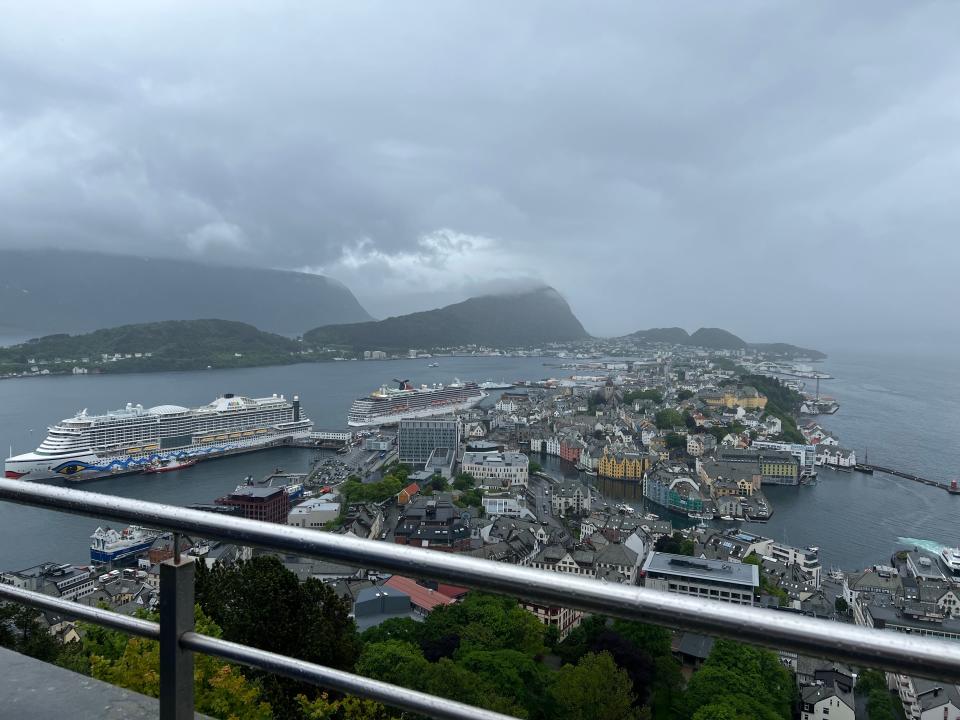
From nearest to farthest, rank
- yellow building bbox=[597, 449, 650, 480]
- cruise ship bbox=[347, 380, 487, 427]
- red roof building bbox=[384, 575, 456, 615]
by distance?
red roof building bbox=[384, 575, 456, 615] → yellow building bbox=[597, 449, 650, 480] → cruise ship bbox=[347, 380, 487, 427]

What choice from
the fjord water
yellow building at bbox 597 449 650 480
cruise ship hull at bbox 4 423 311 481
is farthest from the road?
cruise ship hull at bbox 4 423 311 481

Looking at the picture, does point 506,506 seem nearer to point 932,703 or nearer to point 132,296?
point 932,703

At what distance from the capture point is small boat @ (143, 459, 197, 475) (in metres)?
11.7

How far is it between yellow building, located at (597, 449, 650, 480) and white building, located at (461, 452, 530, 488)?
1996 millimetres

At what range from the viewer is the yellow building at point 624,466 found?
41.8 feet

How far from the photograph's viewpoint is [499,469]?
11.2 metres

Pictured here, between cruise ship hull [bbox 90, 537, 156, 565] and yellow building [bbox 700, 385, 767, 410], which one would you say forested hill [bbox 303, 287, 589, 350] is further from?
cruise ship hull [bbox 90, 537, 156, 565]

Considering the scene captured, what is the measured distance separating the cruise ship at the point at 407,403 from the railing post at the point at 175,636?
16048 mm

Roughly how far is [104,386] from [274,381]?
6.07 m

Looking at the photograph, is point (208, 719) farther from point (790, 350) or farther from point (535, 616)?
point (790, 350)

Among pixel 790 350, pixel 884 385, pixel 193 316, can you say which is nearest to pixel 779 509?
pixel 884 385

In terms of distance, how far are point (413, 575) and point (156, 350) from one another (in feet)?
119

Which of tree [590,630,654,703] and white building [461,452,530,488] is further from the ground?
tree [590,630,654,703]

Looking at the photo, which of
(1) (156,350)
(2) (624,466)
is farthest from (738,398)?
(1) (156,350)
